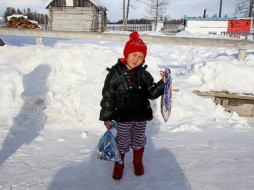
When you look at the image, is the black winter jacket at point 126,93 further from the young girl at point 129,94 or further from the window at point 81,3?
the window at point 81,3

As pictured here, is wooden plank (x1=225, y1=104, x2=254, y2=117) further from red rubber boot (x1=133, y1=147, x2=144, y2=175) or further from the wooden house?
the wooden house

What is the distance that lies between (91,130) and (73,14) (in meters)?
22.0

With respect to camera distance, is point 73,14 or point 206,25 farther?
point 206,25

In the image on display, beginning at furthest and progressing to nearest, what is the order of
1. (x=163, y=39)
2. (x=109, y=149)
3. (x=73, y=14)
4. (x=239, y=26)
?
(x=239, y=26), (x=73, y=14), (x=163, y=39), (x=109, y=149)

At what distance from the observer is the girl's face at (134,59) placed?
2.59 m

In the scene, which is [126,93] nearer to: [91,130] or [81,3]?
[91,130]

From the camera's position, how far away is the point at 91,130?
416 centimetres

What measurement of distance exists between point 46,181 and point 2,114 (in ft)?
7.39

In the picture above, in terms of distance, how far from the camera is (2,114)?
4410 millimetres

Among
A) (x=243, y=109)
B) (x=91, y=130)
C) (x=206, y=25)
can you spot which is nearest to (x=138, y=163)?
(x=91, y=130)

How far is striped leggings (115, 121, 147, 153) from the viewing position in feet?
9.00

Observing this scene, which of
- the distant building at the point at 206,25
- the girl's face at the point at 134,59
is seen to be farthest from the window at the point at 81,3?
the girl's face at the point at 134,59

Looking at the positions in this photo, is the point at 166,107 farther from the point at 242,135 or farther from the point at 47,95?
the point at 47,95

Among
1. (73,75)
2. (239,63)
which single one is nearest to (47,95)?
(73,75)
